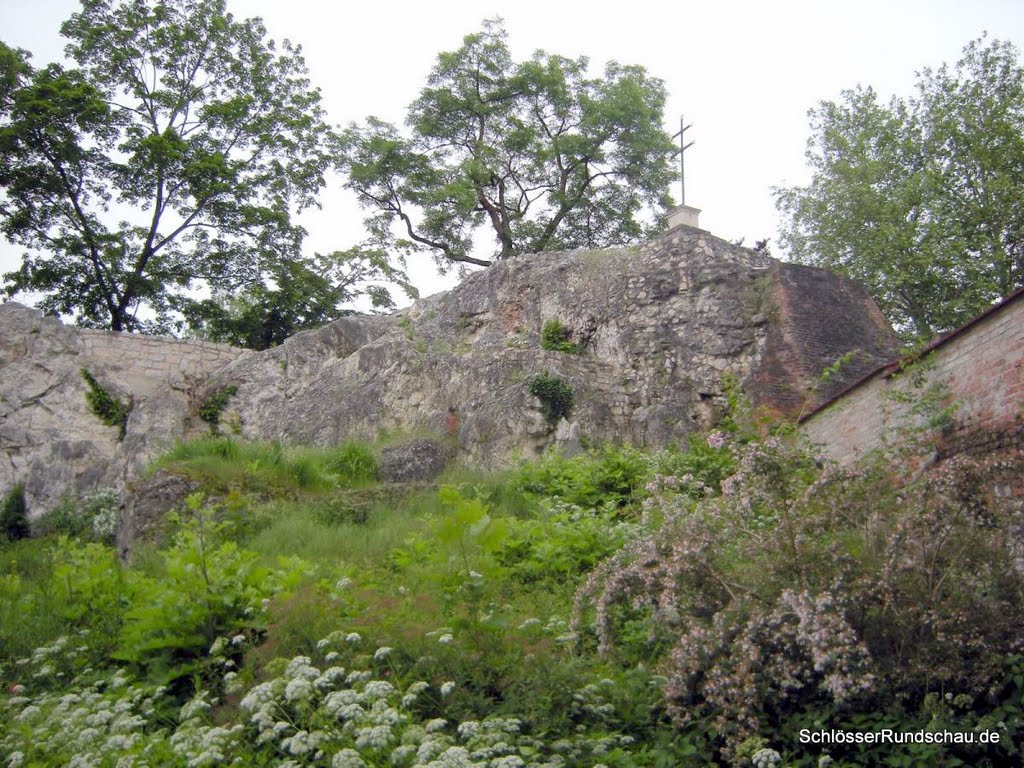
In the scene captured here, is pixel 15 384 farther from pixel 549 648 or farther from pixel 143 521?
pixel 549 648

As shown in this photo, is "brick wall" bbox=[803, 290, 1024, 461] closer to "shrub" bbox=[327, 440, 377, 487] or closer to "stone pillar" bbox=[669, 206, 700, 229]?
"shrub" bbox=[327, 440, 377, 487]

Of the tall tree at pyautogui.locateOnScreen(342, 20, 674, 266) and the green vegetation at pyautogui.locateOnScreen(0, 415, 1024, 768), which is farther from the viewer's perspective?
the tall tree at pyautogui.locateOnScreen(342, 20, 674, 266)

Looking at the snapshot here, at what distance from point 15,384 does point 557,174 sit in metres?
13.8

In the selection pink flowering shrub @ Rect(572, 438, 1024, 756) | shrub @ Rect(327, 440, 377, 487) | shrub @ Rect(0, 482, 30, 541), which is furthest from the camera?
shrub @ Rect(0, 482, 30, 541)

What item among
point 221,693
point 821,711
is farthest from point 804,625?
point 221,693

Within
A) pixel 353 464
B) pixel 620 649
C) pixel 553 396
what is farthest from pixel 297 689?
pixel 553 396

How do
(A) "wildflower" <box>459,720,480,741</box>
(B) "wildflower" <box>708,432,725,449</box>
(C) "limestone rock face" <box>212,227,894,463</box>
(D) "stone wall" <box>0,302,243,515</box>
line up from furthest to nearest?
(D) "stone wall" <box>0,302,243,515</box> < (C) "limestone rock face" <box>212,227,894,463</box> < (B) "wildflower" <box>708,432,725,449</box> < (A) "wildflower" <box>459,720,480,741</box>

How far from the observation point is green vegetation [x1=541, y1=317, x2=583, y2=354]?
16.4m

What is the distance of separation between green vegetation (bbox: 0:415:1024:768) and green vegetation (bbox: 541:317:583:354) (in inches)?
365

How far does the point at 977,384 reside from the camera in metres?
8.71

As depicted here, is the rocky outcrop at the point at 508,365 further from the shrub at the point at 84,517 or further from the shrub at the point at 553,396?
the shrub at the point at 84,517

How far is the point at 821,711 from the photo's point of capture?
4961mm

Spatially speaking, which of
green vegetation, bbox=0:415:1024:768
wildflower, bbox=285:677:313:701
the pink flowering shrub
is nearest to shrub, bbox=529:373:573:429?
green vegetation, bbox=0:415:1024:768

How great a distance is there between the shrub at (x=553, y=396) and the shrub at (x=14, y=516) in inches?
377
